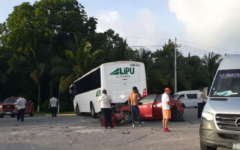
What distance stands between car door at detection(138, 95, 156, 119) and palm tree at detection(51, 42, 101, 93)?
18.9 meters

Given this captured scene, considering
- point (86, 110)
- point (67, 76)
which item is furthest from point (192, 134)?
point (67, 76)

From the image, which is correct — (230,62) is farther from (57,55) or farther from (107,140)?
(57,55)

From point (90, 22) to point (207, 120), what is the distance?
1530 inches

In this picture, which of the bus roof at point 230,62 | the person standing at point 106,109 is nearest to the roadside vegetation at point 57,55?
the person standing at point 106,109

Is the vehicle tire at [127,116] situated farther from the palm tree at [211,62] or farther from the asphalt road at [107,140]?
the palm tree at [211,62]

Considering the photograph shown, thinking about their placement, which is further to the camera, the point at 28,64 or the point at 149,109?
the point at 28,64

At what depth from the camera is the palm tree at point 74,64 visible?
35594 millimetres

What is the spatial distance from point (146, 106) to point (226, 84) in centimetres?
813

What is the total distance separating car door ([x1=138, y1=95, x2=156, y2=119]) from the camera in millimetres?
16750

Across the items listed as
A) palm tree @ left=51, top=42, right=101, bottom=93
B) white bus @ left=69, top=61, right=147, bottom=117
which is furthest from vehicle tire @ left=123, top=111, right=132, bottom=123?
palm tree @ left=51, top=42, right=101, bottom=93

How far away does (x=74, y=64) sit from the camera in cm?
3719

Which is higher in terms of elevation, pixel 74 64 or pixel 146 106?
pixel 74 64

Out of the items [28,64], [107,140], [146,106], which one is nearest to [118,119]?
[146,106]

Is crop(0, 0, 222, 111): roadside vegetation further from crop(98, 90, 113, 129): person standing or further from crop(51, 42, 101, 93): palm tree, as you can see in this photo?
crop(98, 90, 113, 129): person standing
